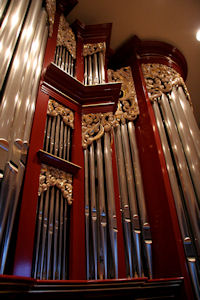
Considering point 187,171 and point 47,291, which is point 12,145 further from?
point 187,171

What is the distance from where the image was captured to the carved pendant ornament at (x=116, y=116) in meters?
2.91

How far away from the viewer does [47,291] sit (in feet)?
5.26

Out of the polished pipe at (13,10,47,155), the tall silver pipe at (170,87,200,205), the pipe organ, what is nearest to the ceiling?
the pipe organ

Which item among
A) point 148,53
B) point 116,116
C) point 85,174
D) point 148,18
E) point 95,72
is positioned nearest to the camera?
point 85,174

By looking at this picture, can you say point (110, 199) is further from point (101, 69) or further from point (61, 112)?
point (101, 69)

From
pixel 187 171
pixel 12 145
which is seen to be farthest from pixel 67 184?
pixel 187 171

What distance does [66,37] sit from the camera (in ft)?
12.4

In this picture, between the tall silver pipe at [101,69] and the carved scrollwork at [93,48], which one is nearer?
the tall silver pipe at [101,69]

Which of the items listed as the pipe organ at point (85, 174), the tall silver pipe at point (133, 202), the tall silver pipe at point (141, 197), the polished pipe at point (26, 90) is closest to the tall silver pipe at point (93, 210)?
the pipe organ at point (85, 174)

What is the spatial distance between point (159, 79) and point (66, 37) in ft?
5.25

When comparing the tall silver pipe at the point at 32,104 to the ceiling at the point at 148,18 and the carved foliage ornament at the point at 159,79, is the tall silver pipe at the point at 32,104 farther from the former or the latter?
the carved foliage ornament at the point at 159,79

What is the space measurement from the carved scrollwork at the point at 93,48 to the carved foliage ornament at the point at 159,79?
0.76m

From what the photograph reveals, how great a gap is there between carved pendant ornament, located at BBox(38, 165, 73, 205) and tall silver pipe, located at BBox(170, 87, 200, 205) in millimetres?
1500

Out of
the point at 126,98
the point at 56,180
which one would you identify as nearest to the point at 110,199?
the point at 56,180
